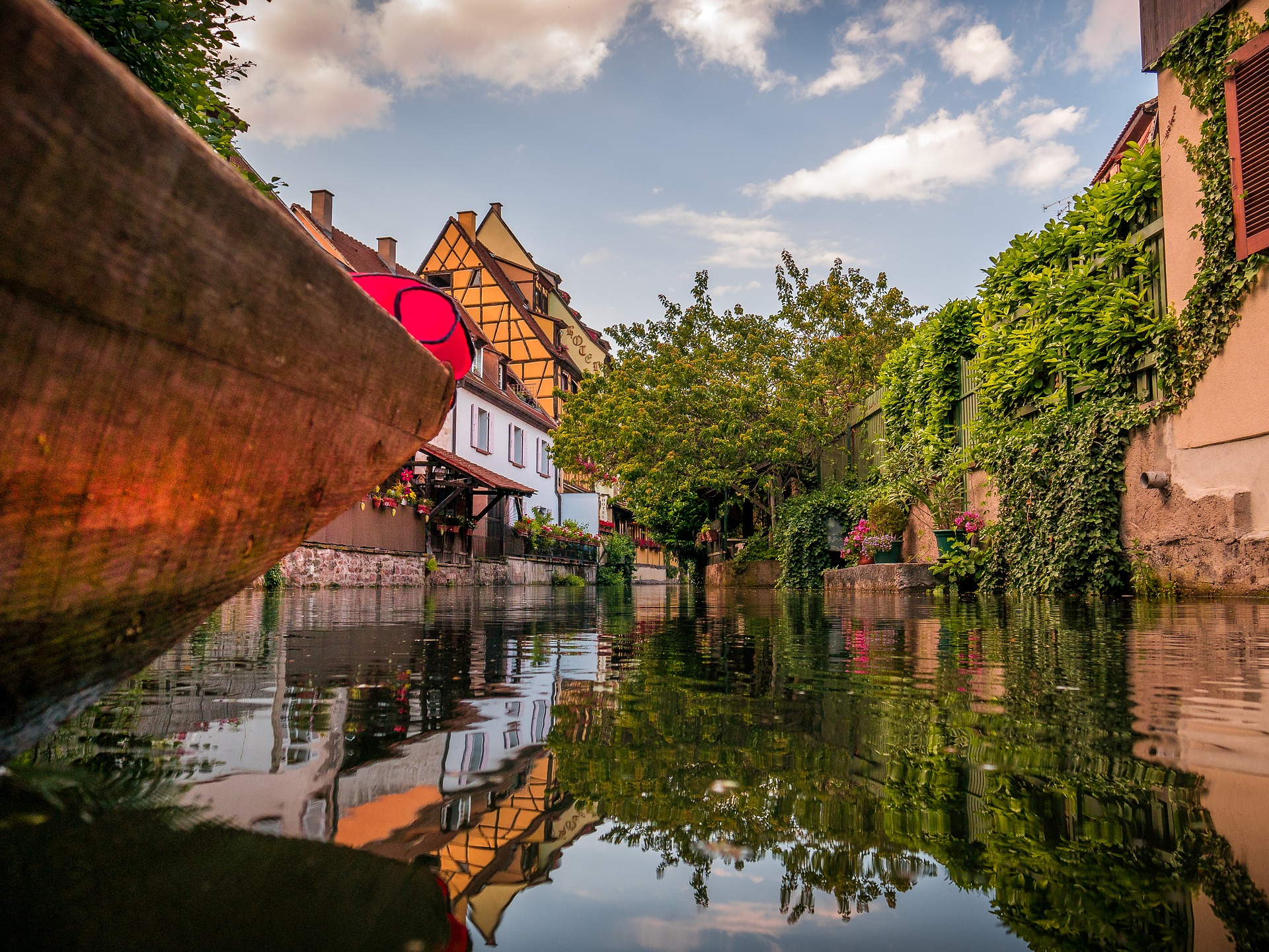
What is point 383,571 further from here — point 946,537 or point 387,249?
point 387,249

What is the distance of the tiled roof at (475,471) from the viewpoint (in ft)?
59.4

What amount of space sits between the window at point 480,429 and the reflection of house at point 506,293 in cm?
393

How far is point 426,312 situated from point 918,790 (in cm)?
141

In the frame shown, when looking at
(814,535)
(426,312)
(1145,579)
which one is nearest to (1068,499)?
(1145,579)

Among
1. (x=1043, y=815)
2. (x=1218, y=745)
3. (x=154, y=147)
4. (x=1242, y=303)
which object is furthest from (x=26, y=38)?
(x=1242, y=303)

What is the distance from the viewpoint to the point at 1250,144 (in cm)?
608

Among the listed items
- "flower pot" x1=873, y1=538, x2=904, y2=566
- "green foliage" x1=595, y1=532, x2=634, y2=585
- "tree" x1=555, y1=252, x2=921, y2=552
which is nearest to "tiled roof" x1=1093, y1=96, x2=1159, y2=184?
"tree" x1=555, y1=252, x2=921, y2=552

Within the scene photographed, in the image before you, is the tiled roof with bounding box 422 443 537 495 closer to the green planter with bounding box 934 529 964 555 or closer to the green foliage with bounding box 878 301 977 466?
the green foliage with bounding box 878 301 977 466

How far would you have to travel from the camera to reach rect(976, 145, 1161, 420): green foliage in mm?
6992

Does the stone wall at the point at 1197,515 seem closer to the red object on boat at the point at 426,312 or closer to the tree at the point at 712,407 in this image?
the red object on boat at the point at 426,312

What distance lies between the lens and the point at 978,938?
65cm

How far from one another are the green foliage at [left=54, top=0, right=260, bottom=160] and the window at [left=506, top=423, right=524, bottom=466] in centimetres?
1919

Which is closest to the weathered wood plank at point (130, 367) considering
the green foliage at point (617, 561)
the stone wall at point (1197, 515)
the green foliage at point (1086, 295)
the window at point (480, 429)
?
the stone wall at point (1197, 515)

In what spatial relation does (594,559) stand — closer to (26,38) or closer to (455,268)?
(455,268)
